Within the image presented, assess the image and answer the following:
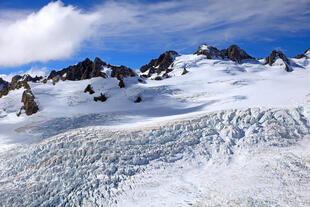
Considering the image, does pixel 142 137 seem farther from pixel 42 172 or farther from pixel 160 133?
pixel 42 172

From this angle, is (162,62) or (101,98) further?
(162,62)

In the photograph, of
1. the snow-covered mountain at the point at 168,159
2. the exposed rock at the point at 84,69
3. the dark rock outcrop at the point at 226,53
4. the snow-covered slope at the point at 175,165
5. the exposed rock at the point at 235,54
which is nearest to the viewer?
the snow-covered slope at the point at 175,165

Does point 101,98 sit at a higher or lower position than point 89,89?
lower

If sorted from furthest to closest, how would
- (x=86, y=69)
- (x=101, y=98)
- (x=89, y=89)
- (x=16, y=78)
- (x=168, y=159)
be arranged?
(x=16, y=78), (x=86, y=69), (x=89, y=89), (x=101, y=98), (x=168, y=159)

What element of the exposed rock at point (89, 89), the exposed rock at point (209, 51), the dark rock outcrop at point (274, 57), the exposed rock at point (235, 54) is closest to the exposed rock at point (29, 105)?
the exposed rock at point (89, 89)

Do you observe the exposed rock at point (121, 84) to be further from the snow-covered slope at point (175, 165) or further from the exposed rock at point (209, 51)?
the exposed rock at point (209, 51)

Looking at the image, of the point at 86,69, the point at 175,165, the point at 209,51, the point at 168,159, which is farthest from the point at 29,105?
the point at 209,51

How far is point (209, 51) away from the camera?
75.4 metres

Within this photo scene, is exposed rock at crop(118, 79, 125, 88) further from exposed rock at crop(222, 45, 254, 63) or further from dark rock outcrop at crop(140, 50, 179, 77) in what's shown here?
exposed rock at crop(222, 45, 254, 63)

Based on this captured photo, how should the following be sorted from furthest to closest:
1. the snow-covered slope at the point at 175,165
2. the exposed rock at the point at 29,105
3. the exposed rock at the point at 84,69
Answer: the exposed rock at the point at 84,69 < the exposed rock at the point at 29,105 < the snow-covered slope at the point at 175,165

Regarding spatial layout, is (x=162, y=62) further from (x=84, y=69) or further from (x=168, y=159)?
(x=168, y=159)

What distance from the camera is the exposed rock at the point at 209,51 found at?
2908 inches

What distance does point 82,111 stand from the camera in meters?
31.0

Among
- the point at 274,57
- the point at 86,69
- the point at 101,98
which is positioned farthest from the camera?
the point at 86,69
